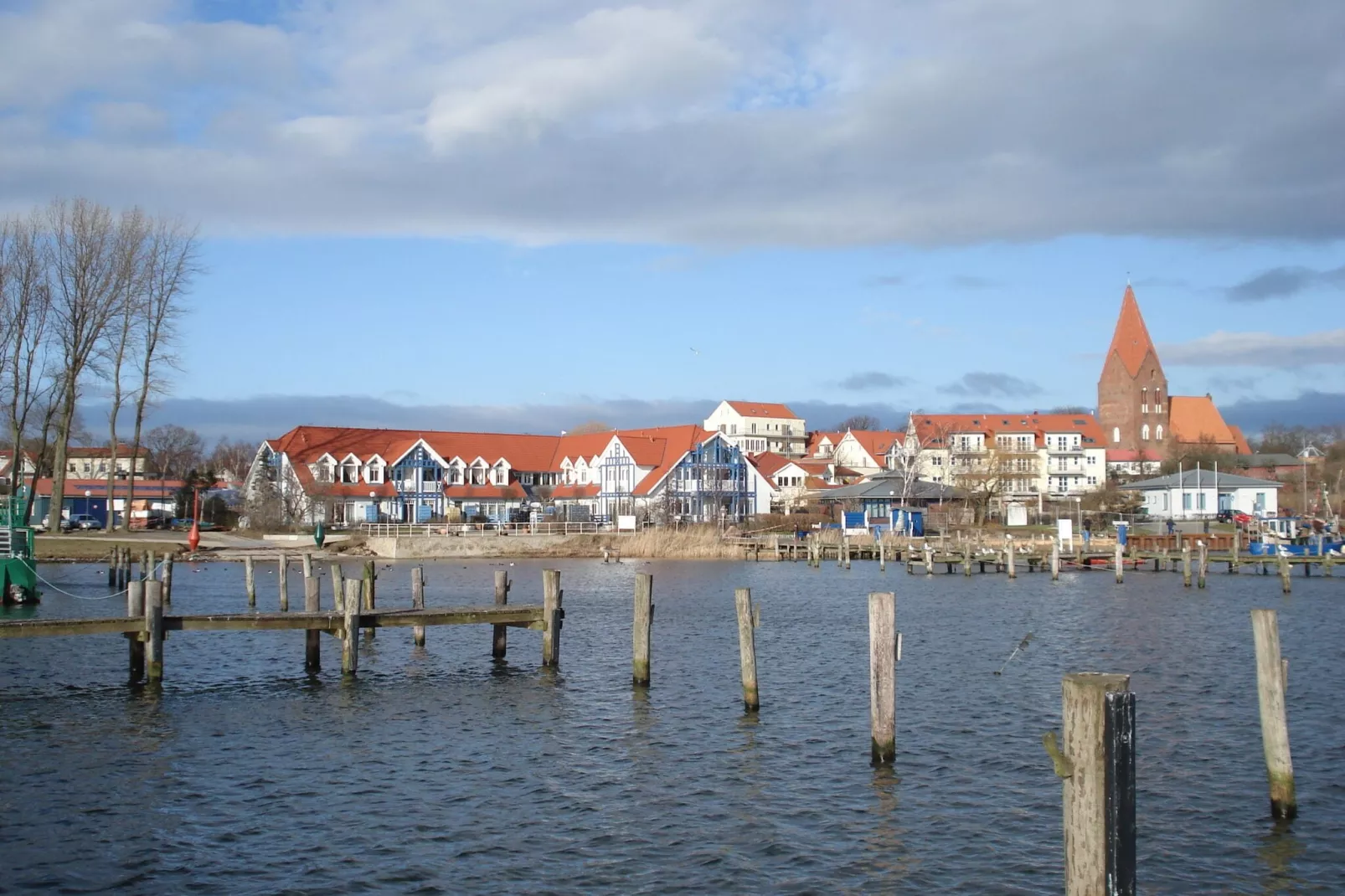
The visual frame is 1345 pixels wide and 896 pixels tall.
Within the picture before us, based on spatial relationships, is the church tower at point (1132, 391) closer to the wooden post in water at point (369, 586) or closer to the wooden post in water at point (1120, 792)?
the wooden post in water at point (369, 586)

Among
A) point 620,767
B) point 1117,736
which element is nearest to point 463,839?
point 620,767

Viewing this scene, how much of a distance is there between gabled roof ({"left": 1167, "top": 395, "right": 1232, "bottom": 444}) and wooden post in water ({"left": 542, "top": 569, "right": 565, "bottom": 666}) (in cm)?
14341

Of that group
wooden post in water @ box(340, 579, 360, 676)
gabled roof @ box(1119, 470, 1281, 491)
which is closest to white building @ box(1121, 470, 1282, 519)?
gabled roof @ box(1119, 470, 1281, 491)

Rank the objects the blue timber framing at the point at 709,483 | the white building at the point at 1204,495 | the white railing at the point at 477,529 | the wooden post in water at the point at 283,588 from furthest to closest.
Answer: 1. the blue timber framing at the point at 709,483
2. the white building at the point at 1204,495
3. the white railing at the point at 477,529
4. the wooden post in water at the point at 283,588

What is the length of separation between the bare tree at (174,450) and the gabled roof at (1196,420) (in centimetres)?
11885

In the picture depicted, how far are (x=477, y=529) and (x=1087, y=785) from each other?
7301 cm

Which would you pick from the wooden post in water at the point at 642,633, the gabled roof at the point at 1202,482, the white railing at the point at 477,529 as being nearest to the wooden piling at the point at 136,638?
the wooden post in water at the point at 642,633

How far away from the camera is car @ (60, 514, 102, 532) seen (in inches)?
3099

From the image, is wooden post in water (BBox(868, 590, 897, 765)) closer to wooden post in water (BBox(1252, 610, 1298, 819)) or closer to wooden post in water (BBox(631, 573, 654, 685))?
wooden post in water (BBox(1252, 610, 1298, 819))

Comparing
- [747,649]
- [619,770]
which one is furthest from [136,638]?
[747,649]

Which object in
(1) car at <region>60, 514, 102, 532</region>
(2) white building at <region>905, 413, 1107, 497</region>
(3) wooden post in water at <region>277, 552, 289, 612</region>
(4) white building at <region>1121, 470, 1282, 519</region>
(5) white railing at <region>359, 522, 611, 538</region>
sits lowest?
(3) wooden post in water at <region>277, 552, 289, 612</region>

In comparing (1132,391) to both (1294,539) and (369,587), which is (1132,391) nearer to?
(1294,539)

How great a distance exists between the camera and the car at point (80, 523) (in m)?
78.7

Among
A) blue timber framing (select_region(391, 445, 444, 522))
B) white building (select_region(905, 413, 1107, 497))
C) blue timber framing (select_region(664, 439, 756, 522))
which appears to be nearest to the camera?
blue timber framing (select_region(664, 439, 756, 522))
